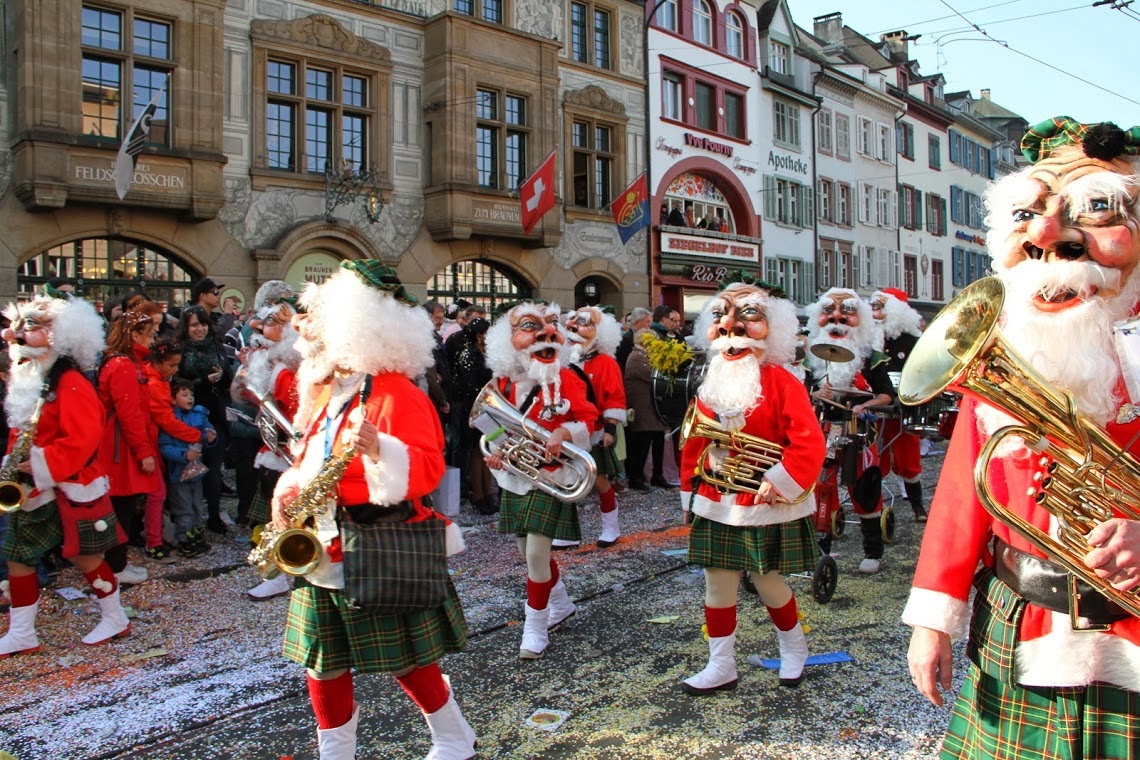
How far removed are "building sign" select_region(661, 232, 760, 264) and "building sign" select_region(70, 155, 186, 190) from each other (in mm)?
13071

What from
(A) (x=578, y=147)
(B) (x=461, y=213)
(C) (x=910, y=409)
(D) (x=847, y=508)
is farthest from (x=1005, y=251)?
(A) (x=578, y=147)

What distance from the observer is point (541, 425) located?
212 inches

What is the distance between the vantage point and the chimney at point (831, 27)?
37625 millimetres

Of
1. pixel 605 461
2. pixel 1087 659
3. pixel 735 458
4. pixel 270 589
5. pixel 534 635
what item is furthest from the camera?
pixel 605 461

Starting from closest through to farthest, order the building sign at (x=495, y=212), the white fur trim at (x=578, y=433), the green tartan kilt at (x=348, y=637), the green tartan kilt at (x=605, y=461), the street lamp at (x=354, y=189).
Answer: the green tartan kilt at (x=348, y=637) → the white fur trim at (x=578, y=433) → the green tartan kilt at (x=605, y=461) → the street lamp at (x=354, y=189) → the building sign at (x=495, y=212)

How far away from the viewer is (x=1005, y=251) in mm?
2232

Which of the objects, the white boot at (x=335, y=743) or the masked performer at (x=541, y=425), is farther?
the masked performer at (x=541, y=425)

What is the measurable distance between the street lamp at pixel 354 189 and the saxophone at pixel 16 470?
11897 millimetres

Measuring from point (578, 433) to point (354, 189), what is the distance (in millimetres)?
12696

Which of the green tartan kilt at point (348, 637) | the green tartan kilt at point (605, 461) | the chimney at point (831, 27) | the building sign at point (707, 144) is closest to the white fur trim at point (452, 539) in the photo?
the green tartan kilt at point (348, 637)

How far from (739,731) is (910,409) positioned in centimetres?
382

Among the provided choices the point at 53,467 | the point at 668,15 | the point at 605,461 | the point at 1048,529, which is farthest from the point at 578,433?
the point at 668,15

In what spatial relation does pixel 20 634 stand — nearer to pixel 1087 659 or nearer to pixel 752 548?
pixel 752 548

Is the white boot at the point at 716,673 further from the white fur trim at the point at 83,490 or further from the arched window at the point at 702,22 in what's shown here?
the arched window at the point at 702,22
